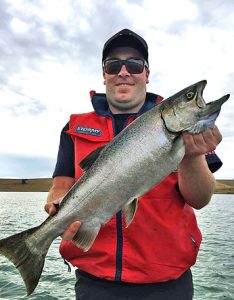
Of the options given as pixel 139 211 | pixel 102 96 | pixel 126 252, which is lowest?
pixel 126 252

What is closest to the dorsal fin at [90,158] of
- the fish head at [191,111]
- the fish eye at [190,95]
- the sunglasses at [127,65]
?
the fish head at [191,111]

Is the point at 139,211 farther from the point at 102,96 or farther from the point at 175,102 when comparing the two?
the point at 102,96

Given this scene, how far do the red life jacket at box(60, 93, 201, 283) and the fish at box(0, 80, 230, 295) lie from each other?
1.18 ft

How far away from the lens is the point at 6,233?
69.6 ft

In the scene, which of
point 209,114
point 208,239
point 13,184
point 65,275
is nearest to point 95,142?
point 209,114

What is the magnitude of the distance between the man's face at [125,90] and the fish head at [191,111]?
123 cm

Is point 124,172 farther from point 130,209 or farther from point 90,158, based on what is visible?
point 90,158

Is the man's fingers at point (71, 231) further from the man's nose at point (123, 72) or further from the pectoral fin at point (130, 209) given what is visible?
the man's nose at point (123, 72)

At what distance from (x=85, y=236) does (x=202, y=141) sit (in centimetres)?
164

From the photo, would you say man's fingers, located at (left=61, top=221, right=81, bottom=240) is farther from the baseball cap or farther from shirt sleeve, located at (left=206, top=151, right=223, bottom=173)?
the baseball cap

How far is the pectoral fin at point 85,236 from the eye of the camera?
14.1 feet

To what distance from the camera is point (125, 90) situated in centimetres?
511

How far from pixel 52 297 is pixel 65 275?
84.1 inches

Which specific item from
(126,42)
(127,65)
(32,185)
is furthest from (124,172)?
(32,185)
